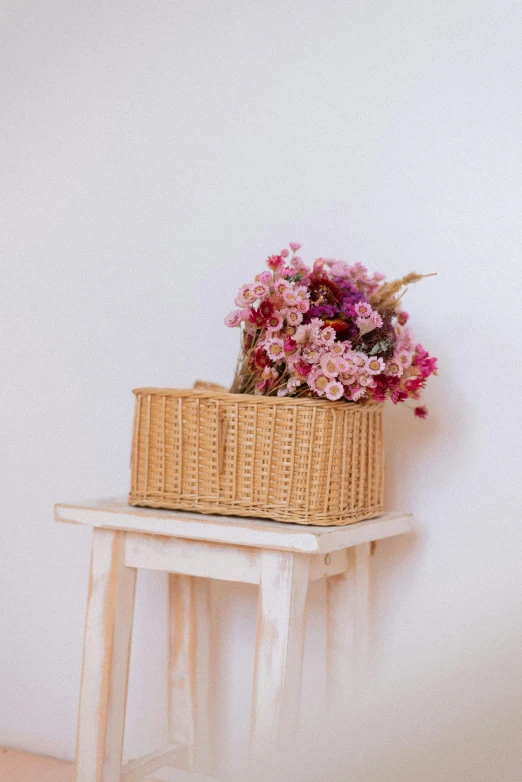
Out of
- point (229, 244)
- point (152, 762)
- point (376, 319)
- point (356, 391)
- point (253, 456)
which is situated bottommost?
point (152, 762)

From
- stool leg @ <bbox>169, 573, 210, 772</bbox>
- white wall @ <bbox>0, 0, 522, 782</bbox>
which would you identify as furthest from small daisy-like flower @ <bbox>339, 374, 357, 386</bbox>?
stool leg @ <bbox>169, 573, 210, 772</bbox>

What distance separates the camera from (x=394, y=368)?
1.19 meters

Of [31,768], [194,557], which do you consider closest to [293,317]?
[194,557]

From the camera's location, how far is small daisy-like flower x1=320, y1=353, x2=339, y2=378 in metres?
1.15

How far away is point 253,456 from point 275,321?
19 cm

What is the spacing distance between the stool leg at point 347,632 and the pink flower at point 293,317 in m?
0.43

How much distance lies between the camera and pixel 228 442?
1.22 meters

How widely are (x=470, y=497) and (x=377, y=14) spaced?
884 mm

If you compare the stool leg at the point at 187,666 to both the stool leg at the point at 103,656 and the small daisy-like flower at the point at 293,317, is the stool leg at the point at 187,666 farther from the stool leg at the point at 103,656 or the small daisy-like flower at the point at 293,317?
the small daisy-like flower at the point at 293,317

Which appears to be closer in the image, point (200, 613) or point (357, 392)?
point (357, 392)

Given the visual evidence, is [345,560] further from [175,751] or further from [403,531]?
[175,751]

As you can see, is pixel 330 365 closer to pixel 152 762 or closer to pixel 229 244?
pixel 229 244

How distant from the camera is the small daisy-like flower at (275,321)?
46.5 inches

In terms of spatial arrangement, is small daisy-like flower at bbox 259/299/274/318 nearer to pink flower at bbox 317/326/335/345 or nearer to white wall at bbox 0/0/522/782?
pink flower at bbox 317/326/335/345
